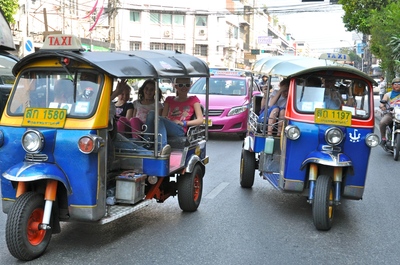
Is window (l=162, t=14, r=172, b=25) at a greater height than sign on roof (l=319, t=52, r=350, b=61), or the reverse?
window (l=162, t=14, r=172, b=25)

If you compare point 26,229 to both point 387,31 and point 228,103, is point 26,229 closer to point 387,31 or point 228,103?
point 228,103

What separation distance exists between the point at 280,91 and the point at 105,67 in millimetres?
3709

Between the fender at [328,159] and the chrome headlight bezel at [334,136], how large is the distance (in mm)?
142

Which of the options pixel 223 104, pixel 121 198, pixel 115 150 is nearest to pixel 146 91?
pixel 115 150

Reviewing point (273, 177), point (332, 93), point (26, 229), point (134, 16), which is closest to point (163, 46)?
point (134, 16)

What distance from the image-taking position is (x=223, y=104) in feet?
51.0

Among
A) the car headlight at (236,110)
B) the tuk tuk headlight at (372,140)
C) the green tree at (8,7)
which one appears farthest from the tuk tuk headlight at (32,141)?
the green tree at (8,7)

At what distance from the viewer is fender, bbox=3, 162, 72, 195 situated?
16.4ft

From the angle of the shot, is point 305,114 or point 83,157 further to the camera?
point 305,114

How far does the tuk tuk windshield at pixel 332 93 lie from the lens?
7.13 m

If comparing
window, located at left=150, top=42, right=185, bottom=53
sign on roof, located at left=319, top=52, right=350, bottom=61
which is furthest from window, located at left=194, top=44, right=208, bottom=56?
sign on roof, located at left=319, top=52, right=350, bottom=61

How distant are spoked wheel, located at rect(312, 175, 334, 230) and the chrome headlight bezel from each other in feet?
1.46

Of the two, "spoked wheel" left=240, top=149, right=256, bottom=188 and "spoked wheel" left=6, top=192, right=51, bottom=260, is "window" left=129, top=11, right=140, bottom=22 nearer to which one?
"spoked wheel" left=240, top=149, right=256, bottom=188

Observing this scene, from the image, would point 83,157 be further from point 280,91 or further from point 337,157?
point 280,91
